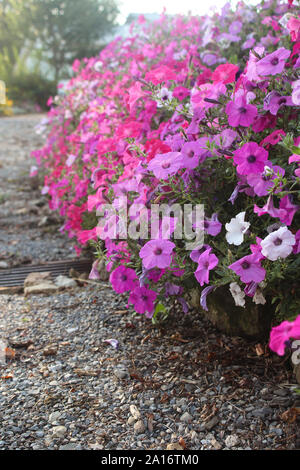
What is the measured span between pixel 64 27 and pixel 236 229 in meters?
14.8

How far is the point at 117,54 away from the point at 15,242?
2395 mm

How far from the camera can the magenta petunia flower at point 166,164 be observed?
1.58m

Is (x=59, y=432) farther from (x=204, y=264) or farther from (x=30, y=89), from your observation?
(x=30, y=89)

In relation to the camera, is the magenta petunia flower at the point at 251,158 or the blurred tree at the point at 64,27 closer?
the magenta petunia flower at the point at 251,158

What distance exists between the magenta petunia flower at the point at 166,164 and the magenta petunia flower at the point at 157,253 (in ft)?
0.74

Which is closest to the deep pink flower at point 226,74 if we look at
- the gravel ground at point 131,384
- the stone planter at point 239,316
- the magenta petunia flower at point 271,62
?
the magenta petunia flower at point 271,62

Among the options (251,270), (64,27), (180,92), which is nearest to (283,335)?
(251,270)

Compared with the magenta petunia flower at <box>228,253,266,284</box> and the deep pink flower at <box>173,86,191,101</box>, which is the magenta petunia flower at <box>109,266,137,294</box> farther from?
the deep pink flower at <box>173,86,191,101</box>

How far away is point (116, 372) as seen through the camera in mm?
1763

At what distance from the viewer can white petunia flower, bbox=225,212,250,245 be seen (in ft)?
4.83

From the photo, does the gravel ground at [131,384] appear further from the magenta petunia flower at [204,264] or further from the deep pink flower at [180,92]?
the deep pink flower at [180,92]

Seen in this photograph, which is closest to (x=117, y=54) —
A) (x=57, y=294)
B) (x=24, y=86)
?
(x=57, y=294)

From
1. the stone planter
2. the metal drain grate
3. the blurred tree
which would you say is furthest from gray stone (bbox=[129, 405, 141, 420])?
the blurred tree

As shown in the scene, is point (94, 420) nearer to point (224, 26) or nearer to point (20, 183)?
point (224, 26)
